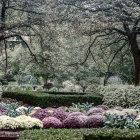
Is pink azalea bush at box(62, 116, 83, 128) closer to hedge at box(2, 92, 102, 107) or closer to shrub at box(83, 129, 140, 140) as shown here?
shrub at box(83, 129, 140, 140)

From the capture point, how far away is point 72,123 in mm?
8344

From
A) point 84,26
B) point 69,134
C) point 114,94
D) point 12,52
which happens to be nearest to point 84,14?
point 84,26

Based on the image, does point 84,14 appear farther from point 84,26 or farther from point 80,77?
point 80,77

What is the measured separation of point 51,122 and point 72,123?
565 millimetres

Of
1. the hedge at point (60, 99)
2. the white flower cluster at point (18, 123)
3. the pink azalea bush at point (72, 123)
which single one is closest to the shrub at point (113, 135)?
the pink azalea bush at point (72, 123)

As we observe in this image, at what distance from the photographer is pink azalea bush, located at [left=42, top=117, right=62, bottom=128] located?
27.1 ft

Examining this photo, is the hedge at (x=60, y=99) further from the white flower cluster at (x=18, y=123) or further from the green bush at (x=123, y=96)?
A: the white flower cluster at (x=18, y=123)

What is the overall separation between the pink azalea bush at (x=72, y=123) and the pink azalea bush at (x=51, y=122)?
0.48 ft

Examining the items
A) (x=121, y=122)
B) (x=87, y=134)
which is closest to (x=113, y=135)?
(x=87, y=134)

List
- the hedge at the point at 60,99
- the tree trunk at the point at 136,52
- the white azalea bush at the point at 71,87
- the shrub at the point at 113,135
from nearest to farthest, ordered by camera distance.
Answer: the shrub at the point at 113,135, the hedge at the point at 60,99, the tree trunk at the point at 136,52, the white azalea bush at the point at 71,87

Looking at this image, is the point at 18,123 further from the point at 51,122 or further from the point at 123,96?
the point at 123,96

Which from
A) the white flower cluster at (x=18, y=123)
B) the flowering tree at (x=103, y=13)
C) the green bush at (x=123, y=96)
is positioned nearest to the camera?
the white flower cluster at (x=18, y=123)

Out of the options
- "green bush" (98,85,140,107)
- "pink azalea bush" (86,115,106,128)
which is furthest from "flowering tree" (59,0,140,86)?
"pink azalea bush" (86,115,106,128)

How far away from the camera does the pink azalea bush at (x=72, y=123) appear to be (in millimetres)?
8328
